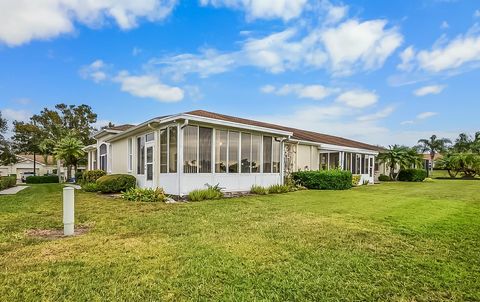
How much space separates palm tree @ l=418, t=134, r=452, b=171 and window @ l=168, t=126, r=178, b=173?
46148mm

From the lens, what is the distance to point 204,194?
39.3ft

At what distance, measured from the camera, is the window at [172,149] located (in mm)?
12320

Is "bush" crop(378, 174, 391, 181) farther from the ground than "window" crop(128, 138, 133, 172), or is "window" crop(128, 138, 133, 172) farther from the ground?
"window" crop(128, 138, 133, 172)

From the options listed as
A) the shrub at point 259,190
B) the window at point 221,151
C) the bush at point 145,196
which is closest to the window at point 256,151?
the shrub at point 259,190

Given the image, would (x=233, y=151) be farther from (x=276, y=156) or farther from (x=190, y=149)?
(x=276, y=156)

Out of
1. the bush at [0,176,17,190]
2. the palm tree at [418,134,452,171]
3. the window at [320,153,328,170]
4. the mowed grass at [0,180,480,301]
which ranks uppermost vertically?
the palm tree at [418,134,452,171]

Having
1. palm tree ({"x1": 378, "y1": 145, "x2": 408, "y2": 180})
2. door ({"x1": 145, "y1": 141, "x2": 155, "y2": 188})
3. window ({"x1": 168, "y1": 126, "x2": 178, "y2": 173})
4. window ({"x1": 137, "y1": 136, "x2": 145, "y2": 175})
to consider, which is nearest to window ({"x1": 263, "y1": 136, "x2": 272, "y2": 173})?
window ({"x1": 168, "y1": 126, "x2": 178, "y2": 173})

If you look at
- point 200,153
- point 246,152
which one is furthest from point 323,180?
point 200,153

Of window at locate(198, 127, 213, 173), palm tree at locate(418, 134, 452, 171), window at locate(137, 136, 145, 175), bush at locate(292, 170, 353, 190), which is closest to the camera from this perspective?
window at locate(198, 127, 213, 173)

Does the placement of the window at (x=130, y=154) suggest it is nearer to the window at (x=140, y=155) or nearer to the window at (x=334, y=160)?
the window at (x=140, y=155)

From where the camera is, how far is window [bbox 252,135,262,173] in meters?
15.0

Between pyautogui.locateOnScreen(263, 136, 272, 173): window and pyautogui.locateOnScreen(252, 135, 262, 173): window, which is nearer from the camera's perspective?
pyautogui.locateOnScreen(252, 135, 262, 173): window

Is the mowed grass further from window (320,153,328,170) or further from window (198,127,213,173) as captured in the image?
window (320,153,328,170)

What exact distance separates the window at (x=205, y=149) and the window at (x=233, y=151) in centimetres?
111
